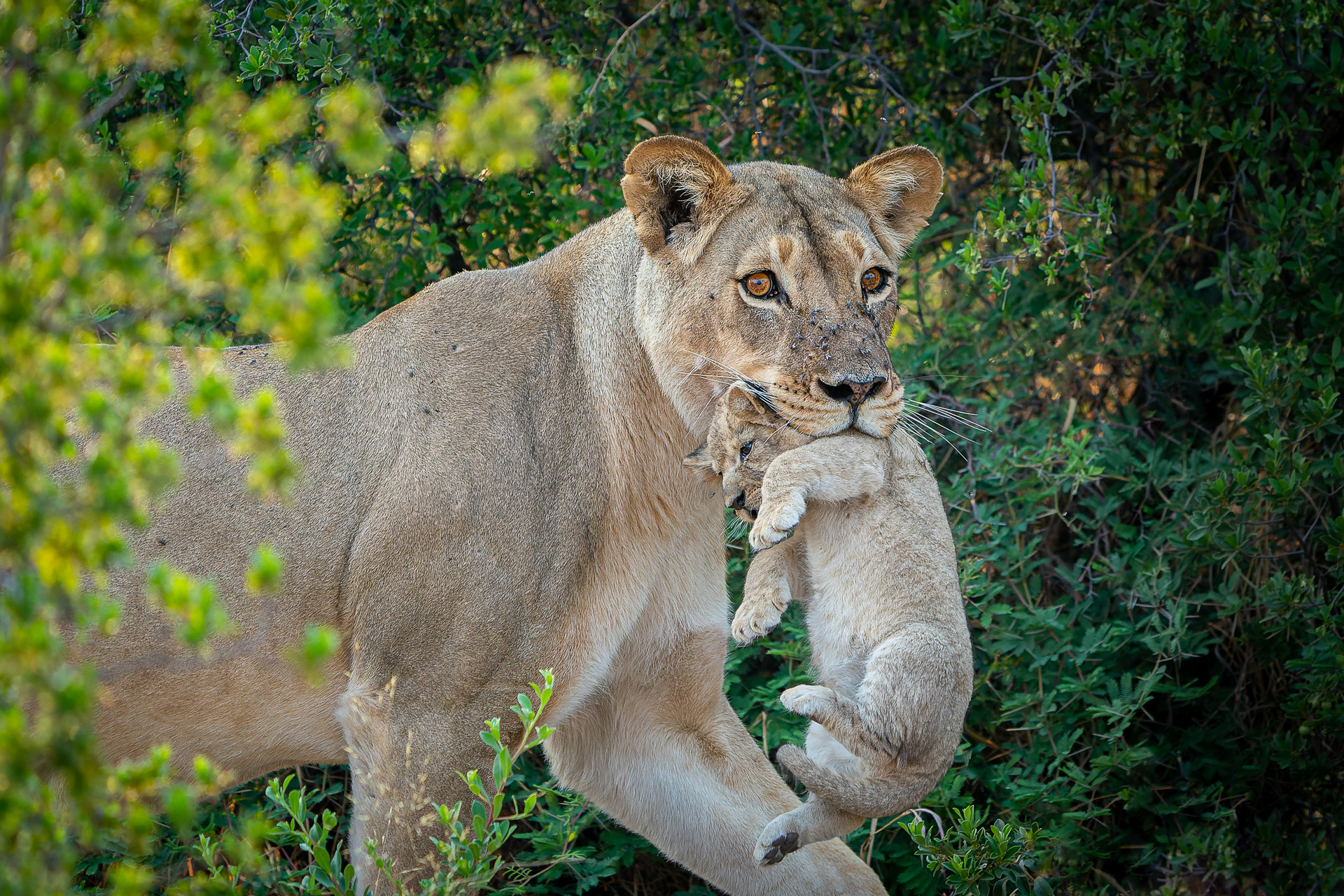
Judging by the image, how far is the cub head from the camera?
2965mm

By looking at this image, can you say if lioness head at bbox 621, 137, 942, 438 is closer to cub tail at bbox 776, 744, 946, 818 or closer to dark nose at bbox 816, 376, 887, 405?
dark nose at bbox 816, 376, 887, 405

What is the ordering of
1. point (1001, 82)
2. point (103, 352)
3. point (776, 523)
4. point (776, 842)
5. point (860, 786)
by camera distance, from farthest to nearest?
point (1001, 82), point (776, 842), point (860, 786), point (776, 523), point (103, 352)

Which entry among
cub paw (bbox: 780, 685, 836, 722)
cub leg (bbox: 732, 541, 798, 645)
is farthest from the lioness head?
cub paw (bbox: 780, 685, 836, 722)

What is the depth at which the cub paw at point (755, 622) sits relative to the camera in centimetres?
292

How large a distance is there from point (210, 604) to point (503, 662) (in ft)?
5.30

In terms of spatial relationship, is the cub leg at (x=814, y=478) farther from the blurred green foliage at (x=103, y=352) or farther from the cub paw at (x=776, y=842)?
the blurred green foliage at (x=103, y=352)

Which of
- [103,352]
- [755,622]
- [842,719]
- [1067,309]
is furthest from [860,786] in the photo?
[1067,309]

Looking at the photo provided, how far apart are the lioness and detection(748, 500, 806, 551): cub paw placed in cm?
28

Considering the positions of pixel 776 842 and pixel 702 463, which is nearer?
pixel 776 842

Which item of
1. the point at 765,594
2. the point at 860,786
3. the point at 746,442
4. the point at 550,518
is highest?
the point at 746,442

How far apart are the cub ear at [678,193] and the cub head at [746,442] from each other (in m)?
0.44

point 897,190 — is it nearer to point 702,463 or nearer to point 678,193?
point 678,193

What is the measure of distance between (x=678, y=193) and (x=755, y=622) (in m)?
1.16

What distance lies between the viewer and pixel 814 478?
286cm
